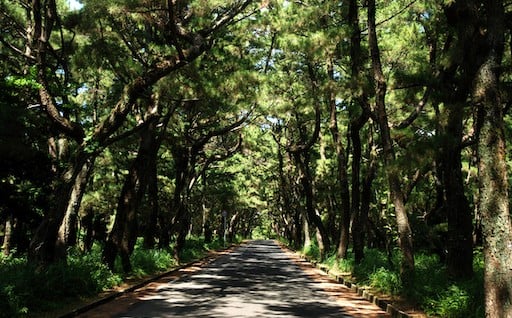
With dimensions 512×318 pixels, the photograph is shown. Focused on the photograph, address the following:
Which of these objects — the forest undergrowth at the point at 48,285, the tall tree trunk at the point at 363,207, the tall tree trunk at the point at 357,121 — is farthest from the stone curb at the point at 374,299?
the forest undergrowth at the point at 48,285

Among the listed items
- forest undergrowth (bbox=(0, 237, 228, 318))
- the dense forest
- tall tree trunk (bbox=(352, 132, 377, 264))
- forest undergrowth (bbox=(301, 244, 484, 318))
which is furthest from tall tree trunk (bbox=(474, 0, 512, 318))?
tall tree trunk (bbox=(352, 132, 377, 264))

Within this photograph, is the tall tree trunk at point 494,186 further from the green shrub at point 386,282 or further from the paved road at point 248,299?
the green shrub at point 386,282

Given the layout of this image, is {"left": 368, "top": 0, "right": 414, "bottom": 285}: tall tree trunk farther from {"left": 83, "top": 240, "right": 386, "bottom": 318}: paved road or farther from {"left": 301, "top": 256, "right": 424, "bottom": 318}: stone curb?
{"left": 83, "top": 240, "right": 386, "bottom": 318}: paved road

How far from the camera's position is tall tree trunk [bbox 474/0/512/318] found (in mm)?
6688

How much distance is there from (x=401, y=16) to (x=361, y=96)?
4.13 metres

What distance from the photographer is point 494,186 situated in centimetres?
681

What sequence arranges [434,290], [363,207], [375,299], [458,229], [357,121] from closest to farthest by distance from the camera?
[434,290]
[458,229]
[375,299]
[357,121]
[363,207]

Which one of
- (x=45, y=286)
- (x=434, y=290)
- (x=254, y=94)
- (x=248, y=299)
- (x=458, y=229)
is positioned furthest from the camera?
(x=254, y=94)

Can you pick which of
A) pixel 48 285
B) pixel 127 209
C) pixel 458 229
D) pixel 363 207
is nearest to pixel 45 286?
pixel 48 285

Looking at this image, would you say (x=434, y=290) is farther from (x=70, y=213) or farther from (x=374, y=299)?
(x=70, y=213)

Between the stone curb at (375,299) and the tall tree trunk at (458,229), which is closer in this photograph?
the stone curb at (375,299)

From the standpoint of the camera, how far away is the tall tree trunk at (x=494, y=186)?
21.9 ft

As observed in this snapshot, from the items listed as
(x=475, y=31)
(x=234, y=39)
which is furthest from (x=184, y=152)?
(x=475, y=31)

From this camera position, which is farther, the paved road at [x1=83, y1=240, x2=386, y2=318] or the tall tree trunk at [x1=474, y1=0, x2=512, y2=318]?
the paved road at [x1=83, y1=240, x2=386, y2=318]
